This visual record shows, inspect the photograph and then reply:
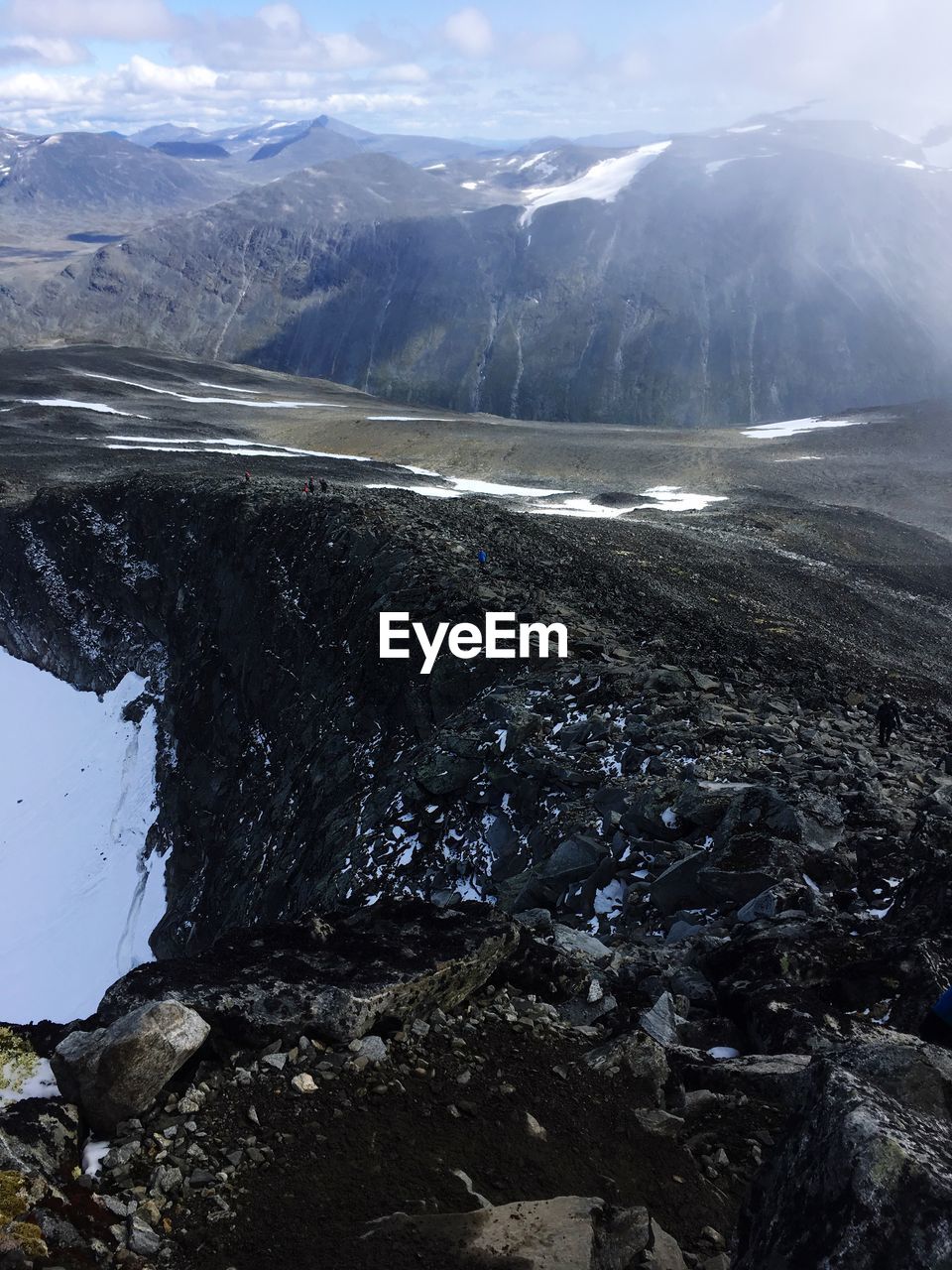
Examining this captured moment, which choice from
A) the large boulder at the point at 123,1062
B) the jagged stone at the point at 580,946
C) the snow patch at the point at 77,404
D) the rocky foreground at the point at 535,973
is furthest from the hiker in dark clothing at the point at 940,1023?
the snow patch at the point at 77,404

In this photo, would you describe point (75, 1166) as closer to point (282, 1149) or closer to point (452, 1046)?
point (282, 1149)

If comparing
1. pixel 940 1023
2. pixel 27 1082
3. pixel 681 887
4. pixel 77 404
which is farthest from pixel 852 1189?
pixel 77 404

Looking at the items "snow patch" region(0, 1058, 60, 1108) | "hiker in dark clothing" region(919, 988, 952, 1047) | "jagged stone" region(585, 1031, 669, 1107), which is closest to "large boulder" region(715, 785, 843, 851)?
"hiker in dark clothing" region(919, 988, 952, 1047)

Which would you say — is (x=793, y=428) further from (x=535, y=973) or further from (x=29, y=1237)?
(x=29, y=1237)

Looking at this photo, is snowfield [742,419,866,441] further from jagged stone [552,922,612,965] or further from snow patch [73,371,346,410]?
jagged stone [552,922,612,965]

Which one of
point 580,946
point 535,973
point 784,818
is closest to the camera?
point 535,973

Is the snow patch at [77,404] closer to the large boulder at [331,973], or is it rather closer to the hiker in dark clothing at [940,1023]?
the large boulder at [331,973]
